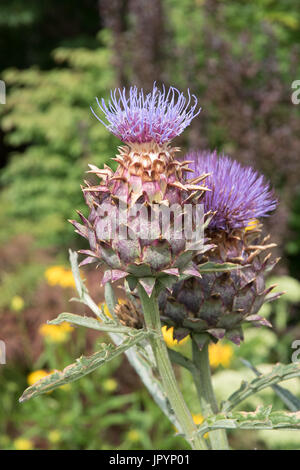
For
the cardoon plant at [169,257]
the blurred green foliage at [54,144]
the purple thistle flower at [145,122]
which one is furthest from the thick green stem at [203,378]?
the blurred green foliage at [54,144]

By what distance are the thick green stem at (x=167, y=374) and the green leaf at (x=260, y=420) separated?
6cm

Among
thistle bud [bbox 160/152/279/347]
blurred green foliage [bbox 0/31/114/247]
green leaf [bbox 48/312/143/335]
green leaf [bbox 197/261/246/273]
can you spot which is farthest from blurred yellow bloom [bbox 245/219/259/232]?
blurred green foliage [bbox 0/31/114/247]

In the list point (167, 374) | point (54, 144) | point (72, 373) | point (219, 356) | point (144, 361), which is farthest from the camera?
point (54, 144)

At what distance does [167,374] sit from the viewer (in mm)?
663

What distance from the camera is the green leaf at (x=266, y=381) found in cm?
66

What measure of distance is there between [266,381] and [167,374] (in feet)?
0.45

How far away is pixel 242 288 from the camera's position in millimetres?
728

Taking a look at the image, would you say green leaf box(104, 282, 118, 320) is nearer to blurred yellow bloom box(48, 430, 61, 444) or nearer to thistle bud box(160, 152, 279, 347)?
thistle bud box(160, 152, 279, 347)

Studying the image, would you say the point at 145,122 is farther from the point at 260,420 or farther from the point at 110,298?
the point at 260,420

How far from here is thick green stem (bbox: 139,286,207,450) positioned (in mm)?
653

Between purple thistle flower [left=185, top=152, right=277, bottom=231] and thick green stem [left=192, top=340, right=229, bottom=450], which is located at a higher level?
purple thistle flower [left=185, top=152, right=277, bottom=231]

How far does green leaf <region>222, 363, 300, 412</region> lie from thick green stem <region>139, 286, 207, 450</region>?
0.19 feet

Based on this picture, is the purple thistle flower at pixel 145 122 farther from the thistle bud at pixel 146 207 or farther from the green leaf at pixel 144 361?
the green leaf at pixel 144 361

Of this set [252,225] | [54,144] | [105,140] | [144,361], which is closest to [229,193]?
[252,225]
